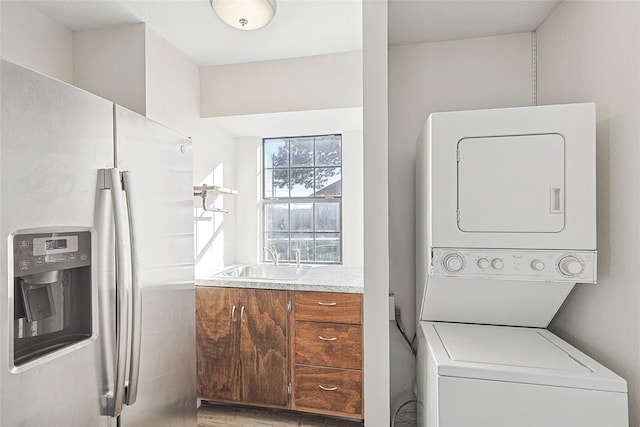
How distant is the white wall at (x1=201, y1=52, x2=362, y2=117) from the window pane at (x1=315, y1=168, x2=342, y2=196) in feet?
2.52

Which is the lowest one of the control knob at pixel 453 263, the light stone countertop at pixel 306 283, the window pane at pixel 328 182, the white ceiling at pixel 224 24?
the light stone countertop at pixel 306 283

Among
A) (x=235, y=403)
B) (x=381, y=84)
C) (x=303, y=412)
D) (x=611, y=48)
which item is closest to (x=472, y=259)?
(x=381, y=84)

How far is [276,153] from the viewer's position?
10.5 feet

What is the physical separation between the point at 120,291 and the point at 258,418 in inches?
59.9

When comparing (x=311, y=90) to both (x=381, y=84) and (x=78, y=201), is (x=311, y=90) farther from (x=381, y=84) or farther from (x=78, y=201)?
(x=78, y=201)

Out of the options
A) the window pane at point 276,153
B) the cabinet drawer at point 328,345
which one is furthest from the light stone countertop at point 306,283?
the window pane at point 276,153

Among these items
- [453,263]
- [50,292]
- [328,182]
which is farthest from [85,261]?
[328,182]

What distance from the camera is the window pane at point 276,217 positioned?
3.17 m

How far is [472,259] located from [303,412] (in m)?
1.69

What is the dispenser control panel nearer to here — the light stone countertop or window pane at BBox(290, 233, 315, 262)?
the light stone countertop

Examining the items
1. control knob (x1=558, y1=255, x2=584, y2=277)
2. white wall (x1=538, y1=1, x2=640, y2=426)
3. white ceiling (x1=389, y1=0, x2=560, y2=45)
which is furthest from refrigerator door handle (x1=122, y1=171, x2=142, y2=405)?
white wall (x1=538, y1=1, x2=640, y2=426)

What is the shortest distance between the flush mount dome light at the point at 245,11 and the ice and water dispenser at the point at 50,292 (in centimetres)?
121

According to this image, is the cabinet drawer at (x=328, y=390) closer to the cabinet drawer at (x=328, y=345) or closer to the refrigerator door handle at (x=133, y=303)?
the cabinet drawer at (x=328, y=345)

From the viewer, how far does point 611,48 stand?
4.06ft
